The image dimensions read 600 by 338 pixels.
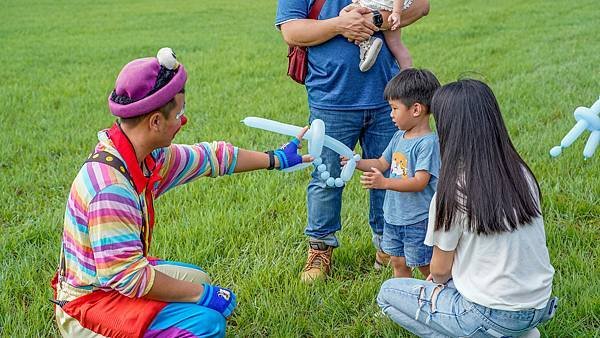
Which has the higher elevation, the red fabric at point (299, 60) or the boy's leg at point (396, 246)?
the red fabric at point (299, 60)

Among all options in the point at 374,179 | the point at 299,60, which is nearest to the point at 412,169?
the point at 374,179

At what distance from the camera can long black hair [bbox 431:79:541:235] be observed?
2.30m

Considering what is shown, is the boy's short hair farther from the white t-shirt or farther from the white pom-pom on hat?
the white pom-pom on hat

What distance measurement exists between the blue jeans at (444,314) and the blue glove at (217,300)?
0.61 metres

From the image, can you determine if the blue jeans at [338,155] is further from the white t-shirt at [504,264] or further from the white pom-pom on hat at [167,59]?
the white pom-pom on hat at [167,59]

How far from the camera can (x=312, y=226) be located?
11.3ft

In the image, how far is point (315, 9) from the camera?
125 inches

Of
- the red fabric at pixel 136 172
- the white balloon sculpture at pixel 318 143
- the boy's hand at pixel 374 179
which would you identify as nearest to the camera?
the red fabric at pixel 136 172

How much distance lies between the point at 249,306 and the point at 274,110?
12.7 ft

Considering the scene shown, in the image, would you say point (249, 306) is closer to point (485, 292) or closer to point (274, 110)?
point (485, 292)

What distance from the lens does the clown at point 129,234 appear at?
2.31 m

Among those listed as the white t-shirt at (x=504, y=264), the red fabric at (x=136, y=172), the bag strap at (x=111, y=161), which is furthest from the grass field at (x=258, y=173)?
the bag strap at (x=111, y=161)

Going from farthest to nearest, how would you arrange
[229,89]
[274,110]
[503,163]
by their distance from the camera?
[229,89], [274,110], [503,163]

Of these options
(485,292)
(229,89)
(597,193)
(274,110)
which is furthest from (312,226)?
(229,89)
